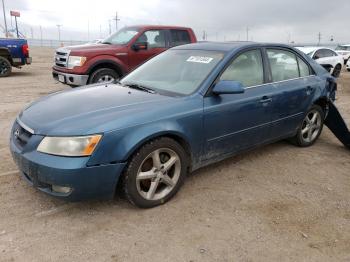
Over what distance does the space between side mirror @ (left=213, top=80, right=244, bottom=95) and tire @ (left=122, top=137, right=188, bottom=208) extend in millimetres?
692

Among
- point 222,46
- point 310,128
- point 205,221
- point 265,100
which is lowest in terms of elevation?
point 205,221

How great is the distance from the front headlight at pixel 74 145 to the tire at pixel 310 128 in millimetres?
3204

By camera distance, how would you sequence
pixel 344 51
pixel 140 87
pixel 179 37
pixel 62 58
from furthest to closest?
pixel 344 51 < pixel 179 37 < pixel 62 58 < pixel 140 87

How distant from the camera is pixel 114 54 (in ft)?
28.2

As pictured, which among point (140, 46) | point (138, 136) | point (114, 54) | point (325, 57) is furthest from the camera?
point (325, 57)

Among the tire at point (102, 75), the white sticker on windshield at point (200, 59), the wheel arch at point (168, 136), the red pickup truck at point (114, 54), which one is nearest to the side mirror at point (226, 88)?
the white sticker on windshield at point (200, 59)

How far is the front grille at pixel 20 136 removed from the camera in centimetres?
310

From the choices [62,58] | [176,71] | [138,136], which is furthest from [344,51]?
[138,136]

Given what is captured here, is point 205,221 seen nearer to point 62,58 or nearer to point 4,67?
point 62,58

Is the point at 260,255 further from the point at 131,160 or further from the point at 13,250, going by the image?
the point at 13,250

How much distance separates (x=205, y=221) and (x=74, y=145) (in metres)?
1.32

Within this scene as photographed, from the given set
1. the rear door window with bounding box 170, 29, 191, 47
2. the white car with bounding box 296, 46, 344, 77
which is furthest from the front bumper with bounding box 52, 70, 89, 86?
the white car with bounding box 296, 46, 344, 77

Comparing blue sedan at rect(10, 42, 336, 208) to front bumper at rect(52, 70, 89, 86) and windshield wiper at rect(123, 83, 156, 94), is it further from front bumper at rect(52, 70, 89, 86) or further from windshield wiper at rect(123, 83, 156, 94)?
front bumper at rect(52, 70, 89, 86)

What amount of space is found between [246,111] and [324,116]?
2.06 m
